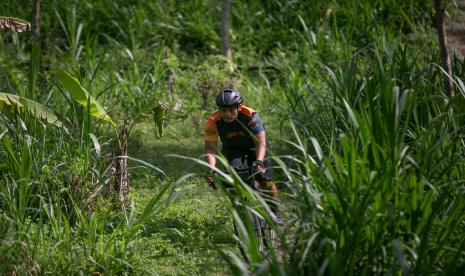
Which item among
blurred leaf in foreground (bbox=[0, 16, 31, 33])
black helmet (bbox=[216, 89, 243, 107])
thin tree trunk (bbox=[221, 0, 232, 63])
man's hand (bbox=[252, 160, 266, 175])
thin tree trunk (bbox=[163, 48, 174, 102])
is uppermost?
blurred leaf in foreground (bbox=[0, 16, 31, 33])

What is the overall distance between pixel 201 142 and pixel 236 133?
3546 millimetres

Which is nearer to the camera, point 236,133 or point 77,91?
point 236,133

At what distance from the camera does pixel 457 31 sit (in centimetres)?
1322

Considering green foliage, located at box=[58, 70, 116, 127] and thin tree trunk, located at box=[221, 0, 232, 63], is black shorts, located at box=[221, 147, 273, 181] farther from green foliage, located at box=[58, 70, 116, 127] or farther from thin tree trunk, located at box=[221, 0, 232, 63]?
thin tree trunk, located at box=[221, 0, 232, 63]

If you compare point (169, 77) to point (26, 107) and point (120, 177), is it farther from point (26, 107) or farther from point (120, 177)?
point (26, 107)

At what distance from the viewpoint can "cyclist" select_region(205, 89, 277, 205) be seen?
20.7ft

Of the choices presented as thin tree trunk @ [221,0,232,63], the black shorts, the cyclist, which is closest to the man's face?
the cyclist

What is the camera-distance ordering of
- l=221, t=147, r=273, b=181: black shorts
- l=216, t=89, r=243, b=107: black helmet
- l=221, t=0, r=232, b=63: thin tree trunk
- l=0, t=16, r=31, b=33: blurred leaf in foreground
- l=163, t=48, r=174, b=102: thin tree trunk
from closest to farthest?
1. l=216, t=89, r=243, b=107: black helmet
2. l=221, t=147, r=273, b=181: black shorts
3. l=0, t=16, r=31, b=33: blurred leaf in foreground
4. l=163, t=48, r=174, b=102: thin tree trunk
5. l=221, t=0, r=232, b=63: thin tree trunk

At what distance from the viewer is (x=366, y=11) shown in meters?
13.0

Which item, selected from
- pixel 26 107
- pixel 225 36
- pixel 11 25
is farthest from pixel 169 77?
pixel 26 107

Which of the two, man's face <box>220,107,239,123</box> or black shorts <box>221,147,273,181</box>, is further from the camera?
black shorts <box>221,147,273,181</box>

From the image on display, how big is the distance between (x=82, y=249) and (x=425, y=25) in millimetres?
9295

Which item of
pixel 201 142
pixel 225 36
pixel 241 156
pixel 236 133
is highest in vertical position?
pixel 236 133

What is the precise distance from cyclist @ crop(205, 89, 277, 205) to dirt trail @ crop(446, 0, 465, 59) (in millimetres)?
6823
